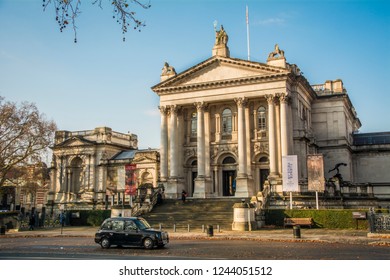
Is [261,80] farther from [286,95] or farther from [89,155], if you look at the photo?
[89,155]

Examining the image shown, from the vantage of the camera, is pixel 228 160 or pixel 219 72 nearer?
pixel 219 72

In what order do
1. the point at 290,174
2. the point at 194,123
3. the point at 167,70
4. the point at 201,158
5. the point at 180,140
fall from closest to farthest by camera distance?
the point at 290,174
the point at 201,158
the point at 180,140
the point at 194,123
the point at 167,70

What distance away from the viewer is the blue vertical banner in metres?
35.6

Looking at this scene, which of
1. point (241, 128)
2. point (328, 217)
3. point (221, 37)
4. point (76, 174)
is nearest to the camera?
point (328, 217)

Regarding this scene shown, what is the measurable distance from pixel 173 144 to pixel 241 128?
8.13 m

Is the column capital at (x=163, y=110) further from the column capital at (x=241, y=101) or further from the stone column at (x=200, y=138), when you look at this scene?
the column capital at (x=241, y=101)

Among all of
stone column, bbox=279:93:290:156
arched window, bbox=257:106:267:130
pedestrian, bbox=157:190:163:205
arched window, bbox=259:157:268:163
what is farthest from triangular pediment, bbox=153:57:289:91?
pedestrian, bbox=157:190:163:205

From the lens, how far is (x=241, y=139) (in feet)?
155

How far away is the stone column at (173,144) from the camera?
50375 millimetres

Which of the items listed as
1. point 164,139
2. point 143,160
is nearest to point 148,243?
A: point 164,139

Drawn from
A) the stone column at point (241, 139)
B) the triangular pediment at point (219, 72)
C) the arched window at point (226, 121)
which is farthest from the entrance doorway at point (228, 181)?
the triangular pediment at point (219, 72)

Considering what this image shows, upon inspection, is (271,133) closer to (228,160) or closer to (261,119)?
(261,119)

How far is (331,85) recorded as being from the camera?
57688mm
